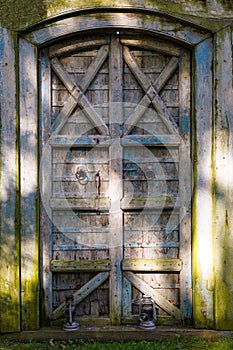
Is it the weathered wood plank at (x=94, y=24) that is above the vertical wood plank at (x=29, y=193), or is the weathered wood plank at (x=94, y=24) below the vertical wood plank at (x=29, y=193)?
above

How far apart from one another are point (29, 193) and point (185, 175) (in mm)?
1467

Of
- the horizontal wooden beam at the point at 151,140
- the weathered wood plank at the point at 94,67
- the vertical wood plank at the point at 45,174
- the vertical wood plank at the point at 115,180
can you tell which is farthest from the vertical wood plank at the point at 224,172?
the vertical wood plank at the point at 45,174

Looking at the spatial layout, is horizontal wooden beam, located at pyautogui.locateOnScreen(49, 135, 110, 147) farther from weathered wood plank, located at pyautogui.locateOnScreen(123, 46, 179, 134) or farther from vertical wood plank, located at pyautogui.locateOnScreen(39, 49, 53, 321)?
weathered wood plank, located at pyautogui.locateOnScreen(123, 46, 179, 134)

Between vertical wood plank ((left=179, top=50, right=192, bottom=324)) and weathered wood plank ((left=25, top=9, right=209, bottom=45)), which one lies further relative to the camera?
vertical wood plank ((left=179, top=50, right=192, bottom=324))

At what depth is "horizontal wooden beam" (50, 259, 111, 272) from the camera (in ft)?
14.1

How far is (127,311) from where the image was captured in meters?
4.38

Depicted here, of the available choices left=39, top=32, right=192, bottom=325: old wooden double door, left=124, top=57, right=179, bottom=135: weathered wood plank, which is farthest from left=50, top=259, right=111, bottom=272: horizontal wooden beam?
left=124, top=57, right=179, bottom=135: weathered wood plank

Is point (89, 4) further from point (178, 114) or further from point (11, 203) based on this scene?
point (11, 203)

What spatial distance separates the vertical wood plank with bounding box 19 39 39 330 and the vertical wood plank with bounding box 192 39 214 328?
1.47 meters

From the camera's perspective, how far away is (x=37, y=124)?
418cm

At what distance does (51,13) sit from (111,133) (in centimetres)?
120

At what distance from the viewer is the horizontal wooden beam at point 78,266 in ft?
14.1

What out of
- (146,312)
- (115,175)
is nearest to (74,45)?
(115,175)

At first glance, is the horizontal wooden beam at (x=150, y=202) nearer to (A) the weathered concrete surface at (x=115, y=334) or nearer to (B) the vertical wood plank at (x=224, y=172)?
(B) the vertical wood plank at (x=224, y=172)
